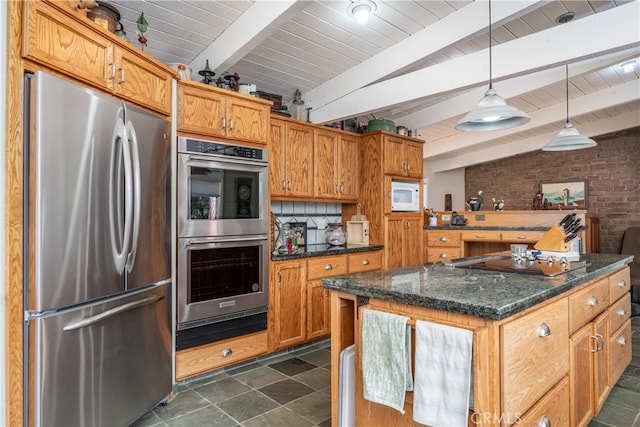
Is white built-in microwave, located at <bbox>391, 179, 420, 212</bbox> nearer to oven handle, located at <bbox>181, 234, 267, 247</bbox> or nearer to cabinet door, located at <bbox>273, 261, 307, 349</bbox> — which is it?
cabinet door, located at <bbox>273, 261, 307, 349</bbox>

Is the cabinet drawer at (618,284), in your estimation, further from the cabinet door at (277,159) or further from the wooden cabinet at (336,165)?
the cabinet door at (277,159)

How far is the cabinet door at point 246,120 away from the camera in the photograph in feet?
9.12

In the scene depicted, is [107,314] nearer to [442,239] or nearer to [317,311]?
[317,311]

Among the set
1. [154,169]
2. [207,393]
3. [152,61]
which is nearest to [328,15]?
[152,61]

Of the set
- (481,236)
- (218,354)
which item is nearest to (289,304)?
(218,354)

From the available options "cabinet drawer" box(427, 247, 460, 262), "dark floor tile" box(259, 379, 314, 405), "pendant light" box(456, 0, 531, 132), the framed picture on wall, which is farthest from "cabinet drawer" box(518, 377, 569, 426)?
the framed picture on wall

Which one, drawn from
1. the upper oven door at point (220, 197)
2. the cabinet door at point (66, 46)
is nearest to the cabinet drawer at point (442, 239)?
the upper oven door at point (220, 197)

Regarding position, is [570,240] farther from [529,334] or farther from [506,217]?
[506,217]

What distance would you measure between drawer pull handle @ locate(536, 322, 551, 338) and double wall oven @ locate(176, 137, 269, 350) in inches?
76.7

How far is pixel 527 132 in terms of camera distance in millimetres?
6438

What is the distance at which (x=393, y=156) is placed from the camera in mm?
4086

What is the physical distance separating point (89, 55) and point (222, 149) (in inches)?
40.6

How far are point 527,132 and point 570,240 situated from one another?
474 cm

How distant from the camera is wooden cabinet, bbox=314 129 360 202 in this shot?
3.71 metres
